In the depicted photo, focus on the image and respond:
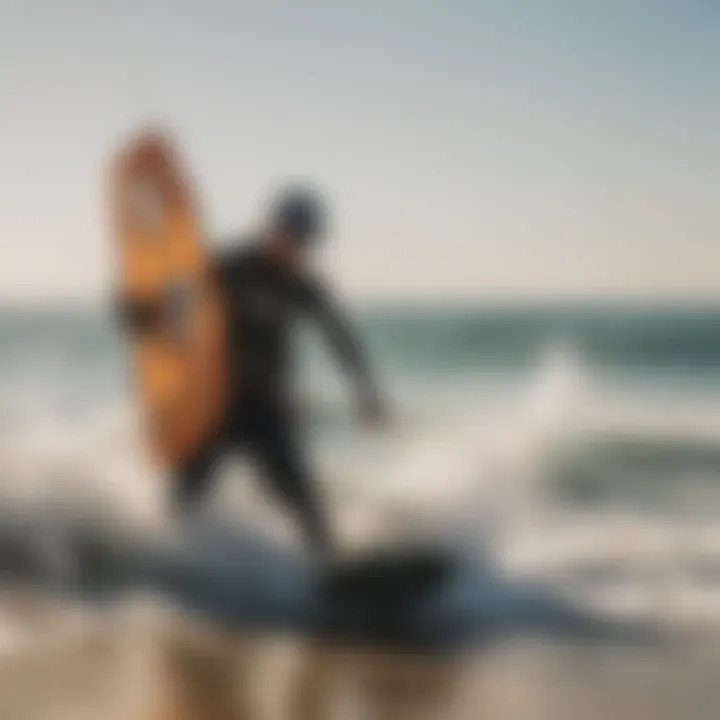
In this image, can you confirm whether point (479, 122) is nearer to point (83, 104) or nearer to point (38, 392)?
point (83, 104)

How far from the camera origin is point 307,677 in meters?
1.75

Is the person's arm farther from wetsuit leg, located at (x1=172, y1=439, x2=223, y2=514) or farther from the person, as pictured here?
wetsuit leg, located at (x1=172, y1=439, x2=223, y2=514)

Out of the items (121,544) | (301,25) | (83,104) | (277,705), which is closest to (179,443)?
(121,544)

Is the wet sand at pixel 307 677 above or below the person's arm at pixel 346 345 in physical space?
below

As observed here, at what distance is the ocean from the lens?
1.78 metres

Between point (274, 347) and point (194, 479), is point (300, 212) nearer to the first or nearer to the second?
point (274, 347)

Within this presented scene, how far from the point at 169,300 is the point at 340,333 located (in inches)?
8.9

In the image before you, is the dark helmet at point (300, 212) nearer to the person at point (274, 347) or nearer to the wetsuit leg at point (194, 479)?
the person at point (274, 347)

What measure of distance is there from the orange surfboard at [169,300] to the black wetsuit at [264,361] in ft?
0.07

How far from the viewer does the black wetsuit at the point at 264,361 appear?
1786 mm

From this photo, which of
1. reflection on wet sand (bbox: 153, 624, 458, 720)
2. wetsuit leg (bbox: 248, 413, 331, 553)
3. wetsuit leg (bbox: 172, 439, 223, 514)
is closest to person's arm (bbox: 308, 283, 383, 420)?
wetsuit leg (bbox: 248, 413, 331, 553)

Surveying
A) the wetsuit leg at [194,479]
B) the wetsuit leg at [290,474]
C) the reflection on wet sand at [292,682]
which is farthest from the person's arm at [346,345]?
the reflection on wet sand at [292,682]

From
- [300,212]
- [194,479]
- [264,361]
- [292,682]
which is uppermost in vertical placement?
[300,212]

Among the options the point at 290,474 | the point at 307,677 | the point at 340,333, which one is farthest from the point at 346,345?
the point at 307,677
